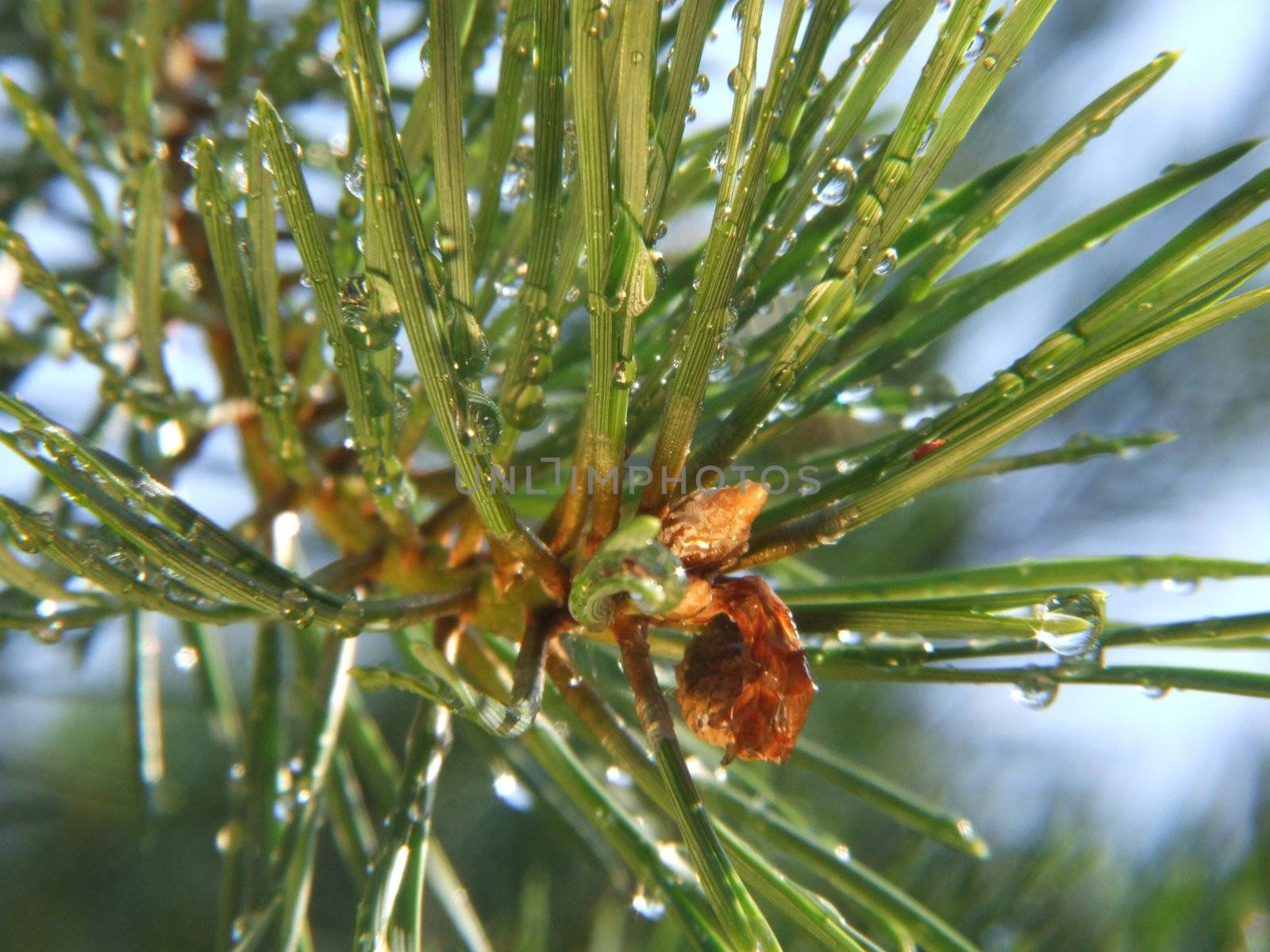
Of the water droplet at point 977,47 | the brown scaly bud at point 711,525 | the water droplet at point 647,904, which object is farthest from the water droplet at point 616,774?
the water droplet at point 977,47

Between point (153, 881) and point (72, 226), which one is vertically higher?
point (72, 226)

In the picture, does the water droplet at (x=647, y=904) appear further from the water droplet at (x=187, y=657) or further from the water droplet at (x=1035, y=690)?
the water droplet at (x=187, y=657)

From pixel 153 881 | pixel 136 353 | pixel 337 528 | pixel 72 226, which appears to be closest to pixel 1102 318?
pixel 337 528

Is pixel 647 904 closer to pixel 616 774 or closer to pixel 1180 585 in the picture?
pixel 616 774

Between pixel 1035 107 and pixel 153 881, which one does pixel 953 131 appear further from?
pixel 153 881

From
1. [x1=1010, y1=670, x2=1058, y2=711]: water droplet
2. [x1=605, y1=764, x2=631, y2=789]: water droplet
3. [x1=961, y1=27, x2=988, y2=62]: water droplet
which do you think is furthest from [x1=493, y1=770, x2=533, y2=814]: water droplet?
[x1=961, y1=27, x2=988, y2=62]: water droplet

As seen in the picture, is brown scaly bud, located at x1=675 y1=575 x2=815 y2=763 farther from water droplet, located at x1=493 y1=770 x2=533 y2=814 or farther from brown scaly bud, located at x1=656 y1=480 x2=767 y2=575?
water droplet, located at x1=493 y1=770 x2=533 y2=814
